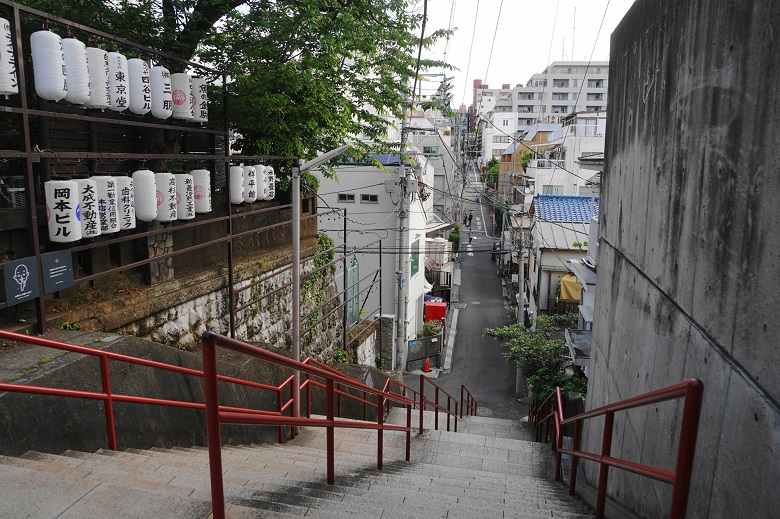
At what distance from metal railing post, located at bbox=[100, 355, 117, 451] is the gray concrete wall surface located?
28 cm

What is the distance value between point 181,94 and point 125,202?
202cm

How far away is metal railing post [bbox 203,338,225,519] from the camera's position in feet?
8.20

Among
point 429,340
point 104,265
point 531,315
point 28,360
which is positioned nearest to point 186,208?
point 104,265

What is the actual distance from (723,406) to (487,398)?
1769cm

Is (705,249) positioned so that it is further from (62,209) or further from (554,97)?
(554,97)

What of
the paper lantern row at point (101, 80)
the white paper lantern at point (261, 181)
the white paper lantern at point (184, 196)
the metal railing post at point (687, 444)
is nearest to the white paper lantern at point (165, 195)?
the white paper lantern at point (184, 196)

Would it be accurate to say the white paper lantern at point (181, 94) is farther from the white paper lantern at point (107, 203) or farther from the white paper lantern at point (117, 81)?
the white paper lantern at point (107, 203)

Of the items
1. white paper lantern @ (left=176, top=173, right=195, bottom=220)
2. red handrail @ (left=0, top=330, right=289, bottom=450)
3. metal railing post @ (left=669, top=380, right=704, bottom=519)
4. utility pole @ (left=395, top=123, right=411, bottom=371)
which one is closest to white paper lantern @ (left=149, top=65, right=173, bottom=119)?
white paper lantern @ (left=176, top=173, right=195, bottom=220)

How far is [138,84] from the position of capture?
22.4ft

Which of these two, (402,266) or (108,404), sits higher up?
(108,404)

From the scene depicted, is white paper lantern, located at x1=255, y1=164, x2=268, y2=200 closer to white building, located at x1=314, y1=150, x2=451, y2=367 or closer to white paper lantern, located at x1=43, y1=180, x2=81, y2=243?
white paper lantern, located at x1=43, y1=180, x2=81, y2=243

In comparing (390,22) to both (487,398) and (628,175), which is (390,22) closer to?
(628,175)

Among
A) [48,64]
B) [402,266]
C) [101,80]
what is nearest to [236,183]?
[101,80]

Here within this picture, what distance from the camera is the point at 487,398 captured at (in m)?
19.9
